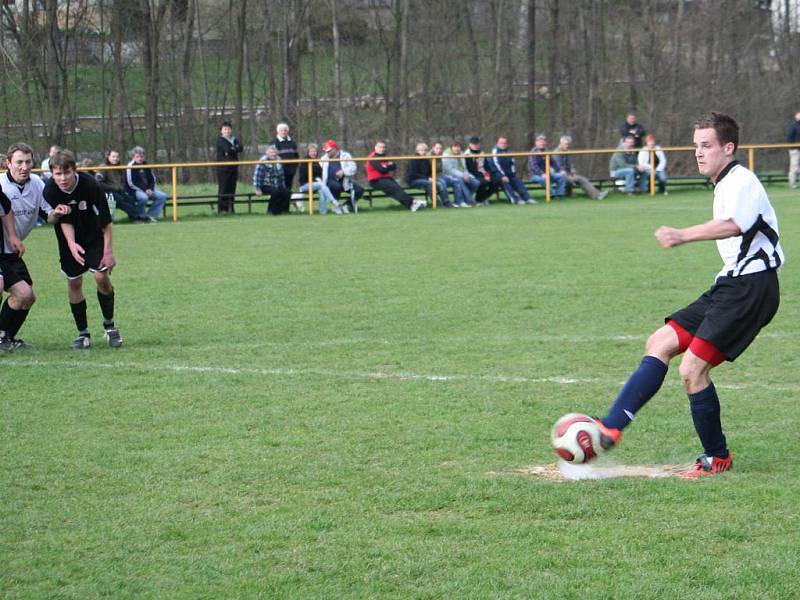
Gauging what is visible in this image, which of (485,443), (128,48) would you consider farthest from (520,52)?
(485,443)

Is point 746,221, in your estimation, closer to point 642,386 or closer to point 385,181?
point 642,386

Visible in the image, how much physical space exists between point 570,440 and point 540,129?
33.0m

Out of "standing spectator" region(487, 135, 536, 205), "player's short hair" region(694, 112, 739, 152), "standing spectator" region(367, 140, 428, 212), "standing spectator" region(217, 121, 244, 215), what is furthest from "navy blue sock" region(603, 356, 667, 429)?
"standing spectator" region(487, 135, 536, 205)

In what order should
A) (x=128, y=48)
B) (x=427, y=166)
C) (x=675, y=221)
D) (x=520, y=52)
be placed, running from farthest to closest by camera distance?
1. (x=520, y=52)
2. (x=128, y=48)
3. (x=427, y=166)
4. (x=675, y=221)

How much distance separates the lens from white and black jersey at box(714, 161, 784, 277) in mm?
4930

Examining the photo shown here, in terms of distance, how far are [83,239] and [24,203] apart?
54cm

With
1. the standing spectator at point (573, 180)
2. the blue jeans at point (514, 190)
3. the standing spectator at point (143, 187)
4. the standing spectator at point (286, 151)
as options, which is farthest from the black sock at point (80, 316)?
the standing spectator at point (573, 180)

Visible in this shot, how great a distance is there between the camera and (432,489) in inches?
194

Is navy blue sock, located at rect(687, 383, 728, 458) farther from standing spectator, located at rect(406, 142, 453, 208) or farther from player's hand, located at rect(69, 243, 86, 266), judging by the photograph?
standing spectator, located at rect(406, 142, 453, 208)

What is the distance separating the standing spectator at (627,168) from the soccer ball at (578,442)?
20169 mm

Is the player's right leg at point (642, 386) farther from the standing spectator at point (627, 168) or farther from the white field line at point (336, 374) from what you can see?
the standing spectator at point (627, 168)

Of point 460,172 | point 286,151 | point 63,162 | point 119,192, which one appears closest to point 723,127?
point 63,162

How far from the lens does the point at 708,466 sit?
16.8 feet

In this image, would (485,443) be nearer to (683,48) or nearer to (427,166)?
(427,166)
